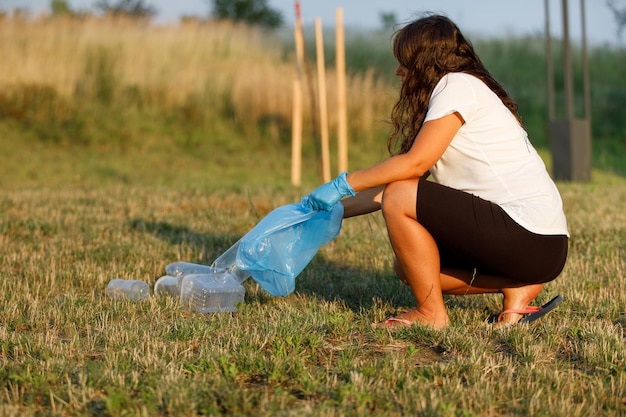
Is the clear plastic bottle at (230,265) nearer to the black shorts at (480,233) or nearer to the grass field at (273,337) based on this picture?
the grass field at (273,337)

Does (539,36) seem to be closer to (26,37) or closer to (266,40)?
(266,40)

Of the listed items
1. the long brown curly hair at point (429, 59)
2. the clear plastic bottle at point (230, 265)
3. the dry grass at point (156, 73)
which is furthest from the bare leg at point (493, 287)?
the dry grass at point (156, 73)

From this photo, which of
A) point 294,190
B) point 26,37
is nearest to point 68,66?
point 26,37

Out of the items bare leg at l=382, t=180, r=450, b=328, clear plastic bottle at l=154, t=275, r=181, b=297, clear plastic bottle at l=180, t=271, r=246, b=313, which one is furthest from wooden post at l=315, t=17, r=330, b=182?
bare leg at l=382, t=180, r=450, b=328

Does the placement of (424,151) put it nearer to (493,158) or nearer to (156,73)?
(493,158)

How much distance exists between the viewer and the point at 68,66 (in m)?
16.8

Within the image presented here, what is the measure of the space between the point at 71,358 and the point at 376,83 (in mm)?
15543

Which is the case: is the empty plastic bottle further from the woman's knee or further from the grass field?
the woman's knee

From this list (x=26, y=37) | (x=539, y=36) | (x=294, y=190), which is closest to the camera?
(x=294, y=190)

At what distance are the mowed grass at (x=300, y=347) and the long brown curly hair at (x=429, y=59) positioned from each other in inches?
43.6

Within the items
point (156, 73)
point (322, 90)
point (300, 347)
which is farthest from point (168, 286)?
point (156, 73)

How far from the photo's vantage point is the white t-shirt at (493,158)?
4.02 metres

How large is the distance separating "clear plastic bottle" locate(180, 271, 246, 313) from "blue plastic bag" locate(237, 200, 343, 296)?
40 cm

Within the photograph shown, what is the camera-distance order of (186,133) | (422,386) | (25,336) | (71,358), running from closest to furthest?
1. (422,386)
2. (71,358)
3. (25,336)
4. (186,133)
